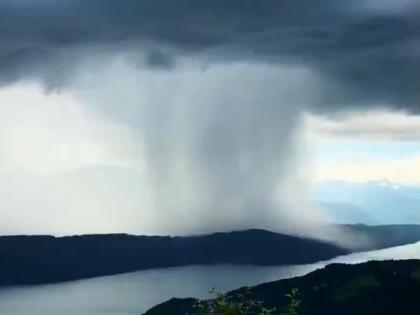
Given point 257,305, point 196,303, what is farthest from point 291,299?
point 196,303

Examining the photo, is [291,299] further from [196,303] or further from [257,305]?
[196,303]

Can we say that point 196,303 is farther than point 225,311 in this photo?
Yes
